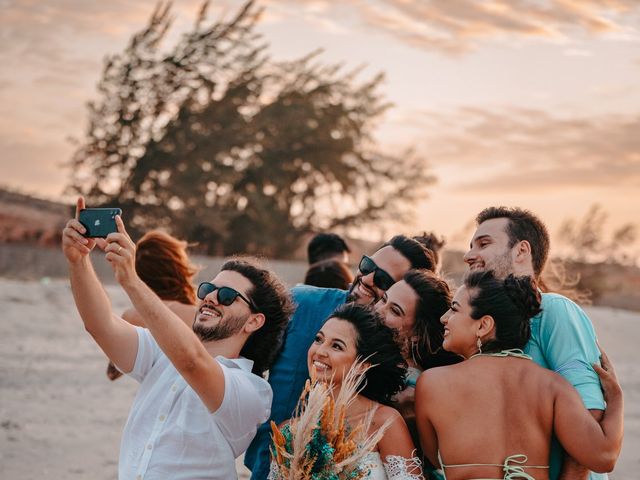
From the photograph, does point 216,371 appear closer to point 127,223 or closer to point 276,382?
point 276,382

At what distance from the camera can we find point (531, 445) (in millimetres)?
3463

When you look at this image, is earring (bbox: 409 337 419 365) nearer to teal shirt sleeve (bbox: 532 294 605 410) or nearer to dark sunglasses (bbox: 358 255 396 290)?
dark sunglasses (bbox: 358 255 396 290)

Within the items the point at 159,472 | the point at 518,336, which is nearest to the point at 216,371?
the point at 159,472

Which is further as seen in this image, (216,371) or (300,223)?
(300,223)

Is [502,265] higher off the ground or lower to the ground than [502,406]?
higher

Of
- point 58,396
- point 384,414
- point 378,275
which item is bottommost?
point 58,396

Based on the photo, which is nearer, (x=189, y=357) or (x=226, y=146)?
(x=189, y=357)

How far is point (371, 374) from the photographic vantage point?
3.83m

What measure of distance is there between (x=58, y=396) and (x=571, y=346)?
9.27 metres

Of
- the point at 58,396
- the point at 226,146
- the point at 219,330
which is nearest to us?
the point at 219,330

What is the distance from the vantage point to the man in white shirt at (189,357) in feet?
10.9

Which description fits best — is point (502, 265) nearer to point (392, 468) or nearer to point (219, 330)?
point (392, 468)

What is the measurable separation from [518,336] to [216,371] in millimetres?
1298

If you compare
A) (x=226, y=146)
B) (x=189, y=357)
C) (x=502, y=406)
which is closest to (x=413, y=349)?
(x=502, y=406)
